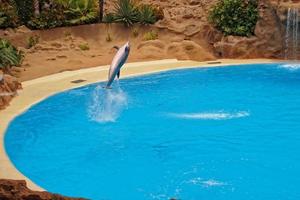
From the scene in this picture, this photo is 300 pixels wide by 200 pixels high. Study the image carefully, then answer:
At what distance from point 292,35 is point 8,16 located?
32.5 feet

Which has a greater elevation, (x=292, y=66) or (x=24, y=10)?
(x=24, y=10)

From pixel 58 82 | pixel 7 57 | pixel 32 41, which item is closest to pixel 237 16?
pixel 58 82

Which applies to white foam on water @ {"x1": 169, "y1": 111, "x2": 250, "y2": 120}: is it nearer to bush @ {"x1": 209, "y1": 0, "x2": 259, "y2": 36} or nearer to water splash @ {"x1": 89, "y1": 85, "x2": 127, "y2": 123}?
water splash @ {"x1": 89, "y1": 85, "x2": 127, "y2": 123}

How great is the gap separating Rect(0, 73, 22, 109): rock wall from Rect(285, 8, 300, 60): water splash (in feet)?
30.5

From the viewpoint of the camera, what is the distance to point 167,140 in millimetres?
11414

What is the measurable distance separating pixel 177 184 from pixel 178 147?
6.64ft

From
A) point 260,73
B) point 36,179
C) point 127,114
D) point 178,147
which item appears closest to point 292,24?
point 260,73

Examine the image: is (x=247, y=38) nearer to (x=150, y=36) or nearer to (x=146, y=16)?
(x=150, y=36)

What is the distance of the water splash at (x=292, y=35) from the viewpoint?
18781 mm

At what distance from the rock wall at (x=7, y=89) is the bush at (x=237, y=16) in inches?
323

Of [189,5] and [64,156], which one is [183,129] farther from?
[189,5]

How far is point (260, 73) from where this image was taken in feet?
57.1

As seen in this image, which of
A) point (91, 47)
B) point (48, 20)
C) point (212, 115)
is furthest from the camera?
point (48, 20)

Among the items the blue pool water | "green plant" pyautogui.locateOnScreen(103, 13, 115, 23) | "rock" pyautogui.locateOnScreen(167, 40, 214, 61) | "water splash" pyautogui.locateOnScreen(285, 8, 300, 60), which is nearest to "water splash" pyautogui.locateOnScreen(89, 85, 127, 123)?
the blue pool water
